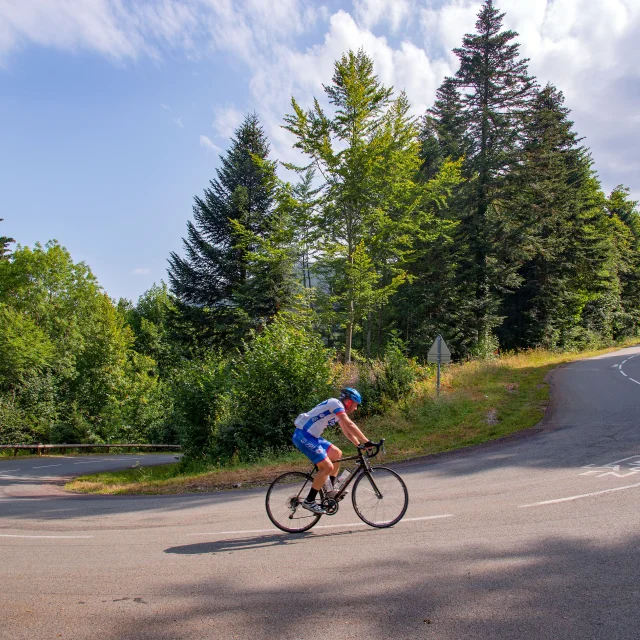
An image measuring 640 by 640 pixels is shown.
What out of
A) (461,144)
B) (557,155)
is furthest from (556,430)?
(557,155)

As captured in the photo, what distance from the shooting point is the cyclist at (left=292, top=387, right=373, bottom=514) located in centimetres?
672

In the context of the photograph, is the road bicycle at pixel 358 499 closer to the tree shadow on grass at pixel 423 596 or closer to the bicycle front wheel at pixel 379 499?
the bicycle front wheel at pixel 379 499

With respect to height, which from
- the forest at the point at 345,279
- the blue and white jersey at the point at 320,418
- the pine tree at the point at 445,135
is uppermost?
the pine tree at the point at 445,135

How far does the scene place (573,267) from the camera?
38312mm

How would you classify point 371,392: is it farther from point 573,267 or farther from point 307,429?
point 573,267

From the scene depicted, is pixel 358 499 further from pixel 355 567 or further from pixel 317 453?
pixel 355 567

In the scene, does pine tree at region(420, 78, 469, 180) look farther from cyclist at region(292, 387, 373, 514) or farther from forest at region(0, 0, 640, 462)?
cyclist at region(292, 387, 373, 514)

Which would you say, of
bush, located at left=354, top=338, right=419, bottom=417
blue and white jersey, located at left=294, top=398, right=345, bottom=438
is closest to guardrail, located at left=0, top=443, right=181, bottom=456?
bush, located at left=354, top=338, right=419, bottom=417

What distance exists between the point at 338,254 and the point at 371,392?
241 inches

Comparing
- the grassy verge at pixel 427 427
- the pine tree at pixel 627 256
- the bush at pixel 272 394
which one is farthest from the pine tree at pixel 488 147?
the pine tree at pixel 627 256

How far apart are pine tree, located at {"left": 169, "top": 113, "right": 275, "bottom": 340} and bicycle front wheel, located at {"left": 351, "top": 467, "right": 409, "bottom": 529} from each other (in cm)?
2018

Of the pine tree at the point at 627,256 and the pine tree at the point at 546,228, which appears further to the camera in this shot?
the pine tree at the point at 627,256

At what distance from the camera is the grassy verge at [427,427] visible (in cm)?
1290

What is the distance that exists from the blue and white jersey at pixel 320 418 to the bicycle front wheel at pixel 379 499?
0.90 m
